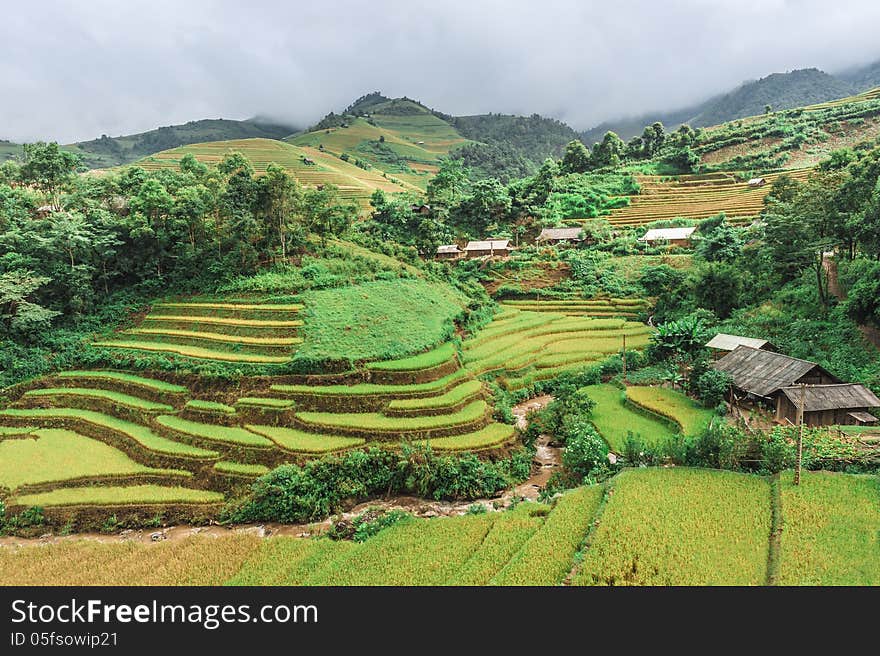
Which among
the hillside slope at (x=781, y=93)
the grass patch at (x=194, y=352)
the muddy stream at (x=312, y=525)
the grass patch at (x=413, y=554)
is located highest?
the hillside slope at (x=781, y=93)

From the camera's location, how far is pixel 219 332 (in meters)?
22.0

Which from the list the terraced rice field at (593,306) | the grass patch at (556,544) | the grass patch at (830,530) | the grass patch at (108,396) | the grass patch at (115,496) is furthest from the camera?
the terraced rice field at (593,306)

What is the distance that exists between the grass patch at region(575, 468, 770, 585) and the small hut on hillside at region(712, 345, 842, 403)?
20.0 ft

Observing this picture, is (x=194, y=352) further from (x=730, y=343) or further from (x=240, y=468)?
(x=730, y=343)

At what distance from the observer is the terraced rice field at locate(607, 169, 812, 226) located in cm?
4462

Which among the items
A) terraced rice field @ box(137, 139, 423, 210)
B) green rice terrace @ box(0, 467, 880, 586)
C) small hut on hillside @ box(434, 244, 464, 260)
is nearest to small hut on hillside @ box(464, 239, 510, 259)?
small hut on hillside @ box(434, 244, 464, 260)

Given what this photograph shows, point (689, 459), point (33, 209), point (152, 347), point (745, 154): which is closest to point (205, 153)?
point (33, 209)

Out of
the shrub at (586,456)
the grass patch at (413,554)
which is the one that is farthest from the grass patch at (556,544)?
the shrub at (586,456)

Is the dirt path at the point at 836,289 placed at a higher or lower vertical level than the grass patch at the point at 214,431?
higher

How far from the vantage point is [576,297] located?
3503cm

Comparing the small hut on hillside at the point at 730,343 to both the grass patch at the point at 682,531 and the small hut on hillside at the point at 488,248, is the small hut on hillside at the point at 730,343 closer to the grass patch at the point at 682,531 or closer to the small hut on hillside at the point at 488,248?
the grass patch at the point at 682,531

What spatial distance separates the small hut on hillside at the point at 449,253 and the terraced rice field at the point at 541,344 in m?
12.4

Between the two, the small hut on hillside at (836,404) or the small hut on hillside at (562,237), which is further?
the small hut on hillside at (562,237)

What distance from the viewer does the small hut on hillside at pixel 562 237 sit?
4347 cm
